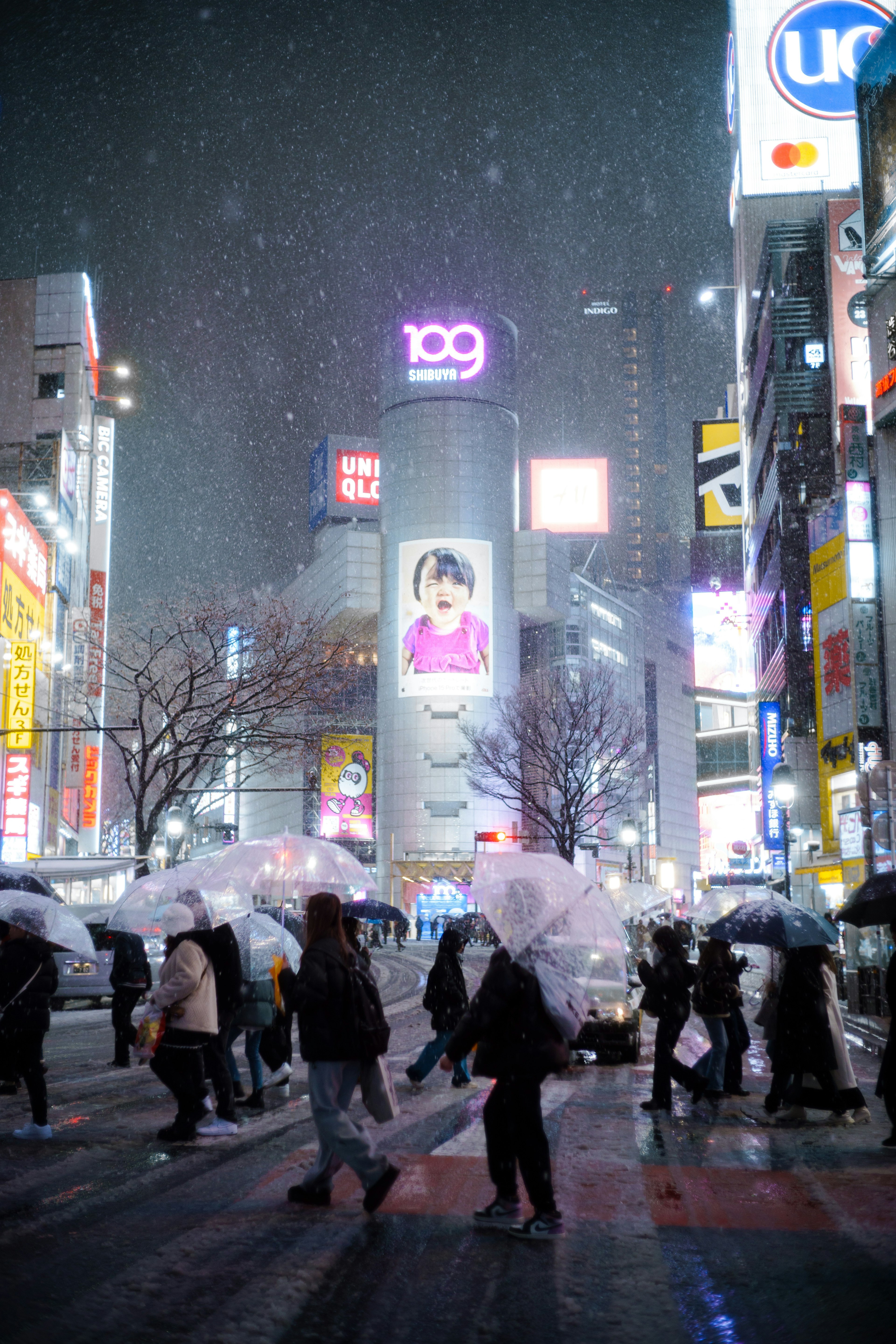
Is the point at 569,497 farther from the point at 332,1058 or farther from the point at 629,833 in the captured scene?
the point at 332,1058

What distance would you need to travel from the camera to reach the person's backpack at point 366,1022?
735 cm

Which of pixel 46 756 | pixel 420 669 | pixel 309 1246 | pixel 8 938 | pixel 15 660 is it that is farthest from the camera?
pixel 420 669

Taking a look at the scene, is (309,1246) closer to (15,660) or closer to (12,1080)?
(12,1080)

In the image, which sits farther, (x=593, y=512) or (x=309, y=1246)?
(x=593, y=512)

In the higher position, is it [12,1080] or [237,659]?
[237,659]

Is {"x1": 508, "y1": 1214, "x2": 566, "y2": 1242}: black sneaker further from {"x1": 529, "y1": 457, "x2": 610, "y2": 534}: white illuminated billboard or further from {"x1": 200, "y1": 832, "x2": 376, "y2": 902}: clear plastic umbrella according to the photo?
{"x1": 529, "y1": 457, "x2": 610, "y2": 534}: white illuminated billboard

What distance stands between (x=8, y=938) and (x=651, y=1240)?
5565 mm

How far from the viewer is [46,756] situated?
49.1 m

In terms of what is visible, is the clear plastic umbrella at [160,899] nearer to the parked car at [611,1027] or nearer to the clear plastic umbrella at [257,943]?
the clear plastic umbrella at [257,943]

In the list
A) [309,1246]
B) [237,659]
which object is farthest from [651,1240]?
[237,659]

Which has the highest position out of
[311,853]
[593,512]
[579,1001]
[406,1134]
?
[593,512]

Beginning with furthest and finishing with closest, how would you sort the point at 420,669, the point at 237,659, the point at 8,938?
the point at 420,669, the point at 237,659, the point at 8,938

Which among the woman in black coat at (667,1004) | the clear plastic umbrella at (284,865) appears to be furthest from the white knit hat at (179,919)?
the woman in black coat at (667,1004)

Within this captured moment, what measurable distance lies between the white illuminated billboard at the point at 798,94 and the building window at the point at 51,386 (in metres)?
43.1
